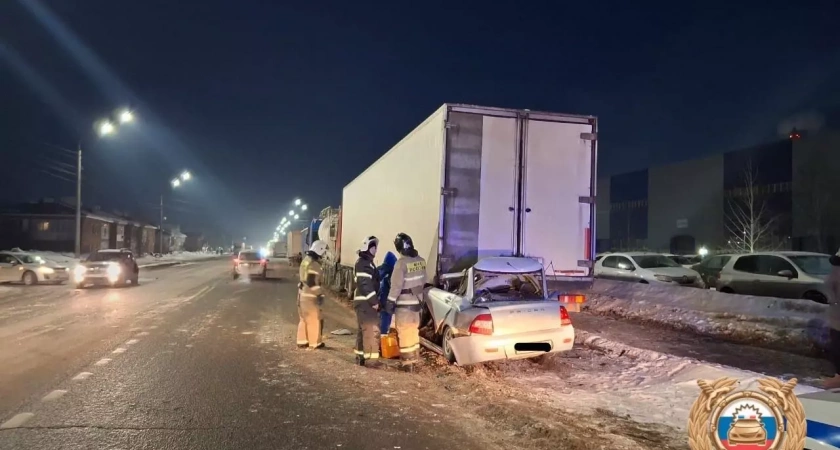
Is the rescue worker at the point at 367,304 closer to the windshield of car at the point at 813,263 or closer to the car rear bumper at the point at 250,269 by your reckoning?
the windshield of car at the point at 813,263

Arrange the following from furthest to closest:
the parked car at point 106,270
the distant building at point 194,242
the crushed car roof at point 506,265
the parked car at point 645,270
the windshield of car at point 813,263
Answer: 1. the distant building at point 194,242
2. the parked car at point 106,270
3. the parked car at point 645,270
4. the windshield of car at point 813,263
5. the crushed car roof at point 506,265

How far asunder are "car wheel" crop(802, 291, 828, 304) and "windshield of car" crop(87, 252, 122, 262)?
23.5 m

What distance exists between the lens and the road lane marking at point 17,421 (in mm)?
5445

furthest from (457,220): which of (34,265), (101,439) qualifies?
(34,265)

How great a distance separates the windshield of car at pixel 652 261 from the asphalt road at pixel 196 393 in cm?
1060

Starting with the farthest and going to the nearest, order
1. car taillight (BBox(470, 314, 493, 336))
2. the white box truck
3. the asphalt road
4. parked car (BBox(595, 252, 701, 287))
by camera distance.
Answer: parked car (BBox(595, 252, 701, 287))
the white box truck
car taillight (BBox(470, 314, 493, 336))
the asphalt road

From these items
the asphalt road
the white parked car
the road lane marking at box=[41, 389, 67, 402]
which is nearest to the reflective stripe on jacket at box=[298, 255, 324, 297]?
the asphalt road

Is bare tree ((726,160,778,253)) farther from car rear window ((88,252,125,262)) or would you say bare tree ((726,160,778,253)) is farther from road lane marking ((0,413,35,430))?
road lane marking ((0,413,35,430))

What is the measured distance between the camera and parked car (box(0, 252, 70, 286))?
2412 centimetres

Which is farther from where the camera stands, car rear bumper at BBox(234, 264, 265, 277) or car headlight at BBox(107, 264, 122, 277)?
car rear bumper at BBox(234, 264, 265, 277)

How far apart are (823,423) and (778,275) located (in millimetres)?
12918

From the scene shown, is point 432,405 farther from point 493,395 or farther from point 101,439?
point 101,439

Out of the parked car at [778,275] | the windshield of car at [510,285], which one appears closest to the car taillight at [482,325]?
the windshield of car at [510,285]

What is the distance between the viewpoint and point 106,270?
74.8 ft
